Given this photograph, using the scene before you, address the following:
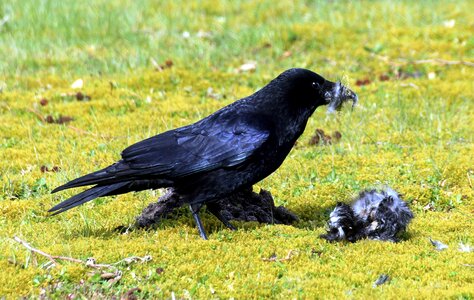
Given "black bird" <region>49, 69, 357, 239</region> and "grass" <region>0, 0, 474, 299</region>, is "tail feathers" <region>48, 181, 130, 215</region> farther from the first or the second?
"grass" <region>0, 0, 474, 299</region>

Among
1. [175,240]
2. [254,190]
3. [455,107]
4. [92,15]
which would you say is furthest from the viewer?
[92,15]

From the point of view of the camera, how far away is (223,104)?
1045 centimetres

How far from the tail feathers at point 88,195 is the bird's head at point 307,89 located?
159cm

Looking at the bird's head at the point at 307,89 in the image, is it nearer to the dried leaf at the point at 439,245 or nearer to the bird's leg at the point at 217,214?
the bird's leg at the point at 217,214

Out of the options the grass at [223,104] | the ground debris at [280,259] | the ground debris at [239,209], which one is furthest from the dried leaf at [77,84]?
the ground debris at [280,259]

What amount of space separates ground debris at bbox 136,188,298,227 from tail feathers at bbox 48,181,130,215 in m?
0.47

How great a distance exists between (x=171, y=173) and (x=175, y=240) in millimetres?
558

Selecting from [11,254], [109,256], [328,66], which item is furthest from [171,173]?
[328,66]

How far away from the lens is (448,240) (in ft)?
21.0

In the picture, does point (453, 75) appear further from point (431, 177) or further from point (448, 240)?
point (448, 240)

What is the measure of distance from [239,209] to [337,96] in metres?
1.33

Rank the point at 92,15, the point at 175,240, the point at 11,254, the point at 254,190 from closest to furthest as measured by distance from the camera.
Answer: the point at 11,254 → the point at 175,240 → the point at 254,190 → the point at 92,15

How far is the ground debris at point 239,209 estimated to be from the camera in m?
6.80

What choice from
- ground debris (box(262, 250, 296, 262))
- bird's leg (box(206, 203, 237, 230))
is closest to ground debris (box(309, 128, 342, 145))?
bird's leg (box(206, 203, 237, 230))
